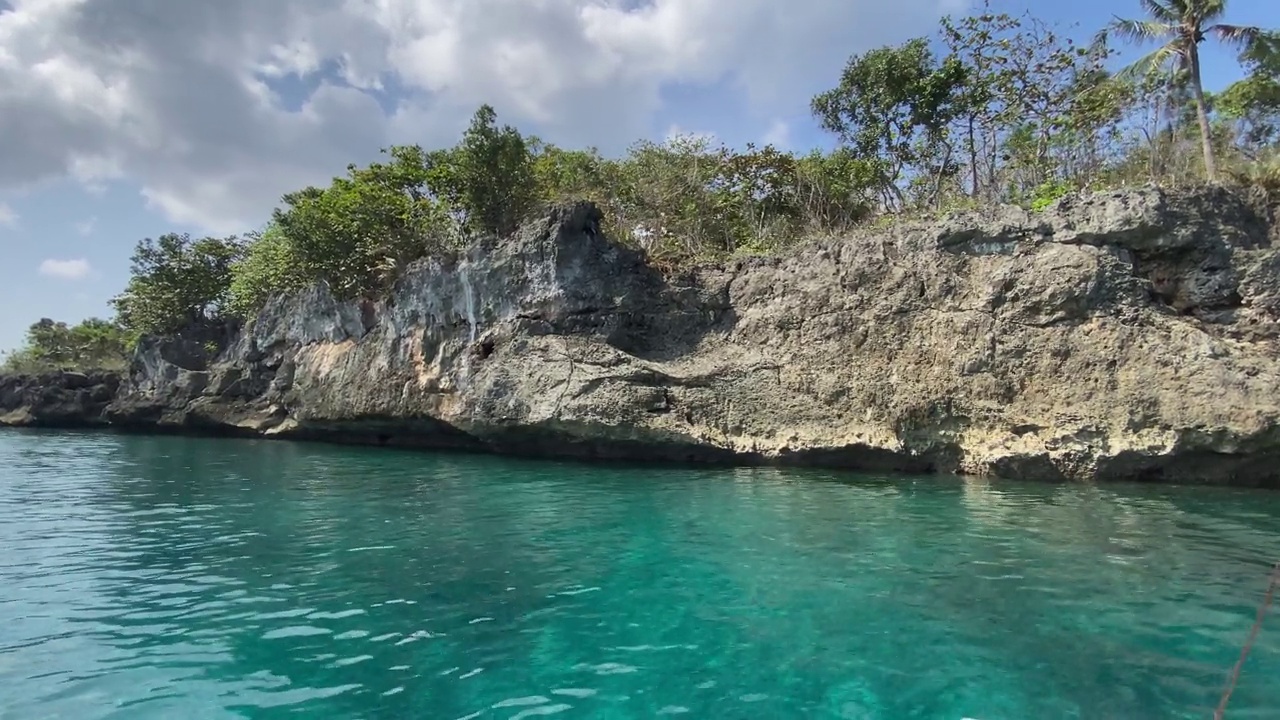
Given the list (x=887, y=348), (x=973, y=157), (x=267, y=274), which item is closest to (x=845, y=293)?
(x=887, y=348)

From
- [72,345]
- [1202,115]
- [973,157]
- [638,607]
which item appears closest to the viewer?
[638,607]

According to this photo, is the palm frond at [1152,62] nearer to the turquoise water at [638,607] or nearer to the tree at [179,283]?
the turquoise water at [638,607]

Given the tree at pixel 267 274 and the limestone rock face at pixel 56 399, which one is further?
the limestone rock face at pixel 56 399

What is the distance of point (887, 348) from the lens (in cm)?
1633

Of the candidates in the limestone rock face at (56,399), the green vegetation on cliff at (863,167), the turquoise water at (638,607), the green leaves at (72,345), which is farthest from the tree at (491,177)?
the green leaves at (72,345)

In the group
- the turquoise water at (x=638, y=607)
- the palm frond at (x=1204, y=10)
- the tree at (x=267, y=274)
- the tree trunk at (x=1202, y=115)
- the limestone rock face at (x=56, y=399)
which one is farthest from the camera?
the limestone rock face at (x=56, y=399)

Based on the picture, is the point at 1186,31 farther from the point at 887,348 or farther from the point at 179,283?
the point at 179,283

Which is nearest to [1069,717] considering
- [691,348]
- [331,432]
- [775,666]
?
[775,666]

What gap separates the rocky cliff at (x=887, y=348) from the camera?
1366 cm

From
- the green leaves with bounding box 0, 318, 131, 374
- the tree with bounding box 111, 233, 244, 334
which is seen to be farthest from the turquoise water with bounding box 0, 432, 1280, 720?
the green leaves with bounding box 0, 318, 131, 374

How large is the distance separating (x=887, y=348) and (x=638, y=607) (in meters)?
11.5

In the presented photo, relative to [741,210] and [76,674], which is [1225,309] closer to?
[741,210]

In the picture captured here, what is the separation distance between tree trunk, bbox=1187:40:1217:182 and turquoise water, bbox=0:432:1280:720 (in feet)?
Answer: 24.3

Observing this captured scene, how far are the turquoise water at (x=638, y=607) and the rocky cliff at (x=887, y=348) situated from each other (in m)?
2.23
